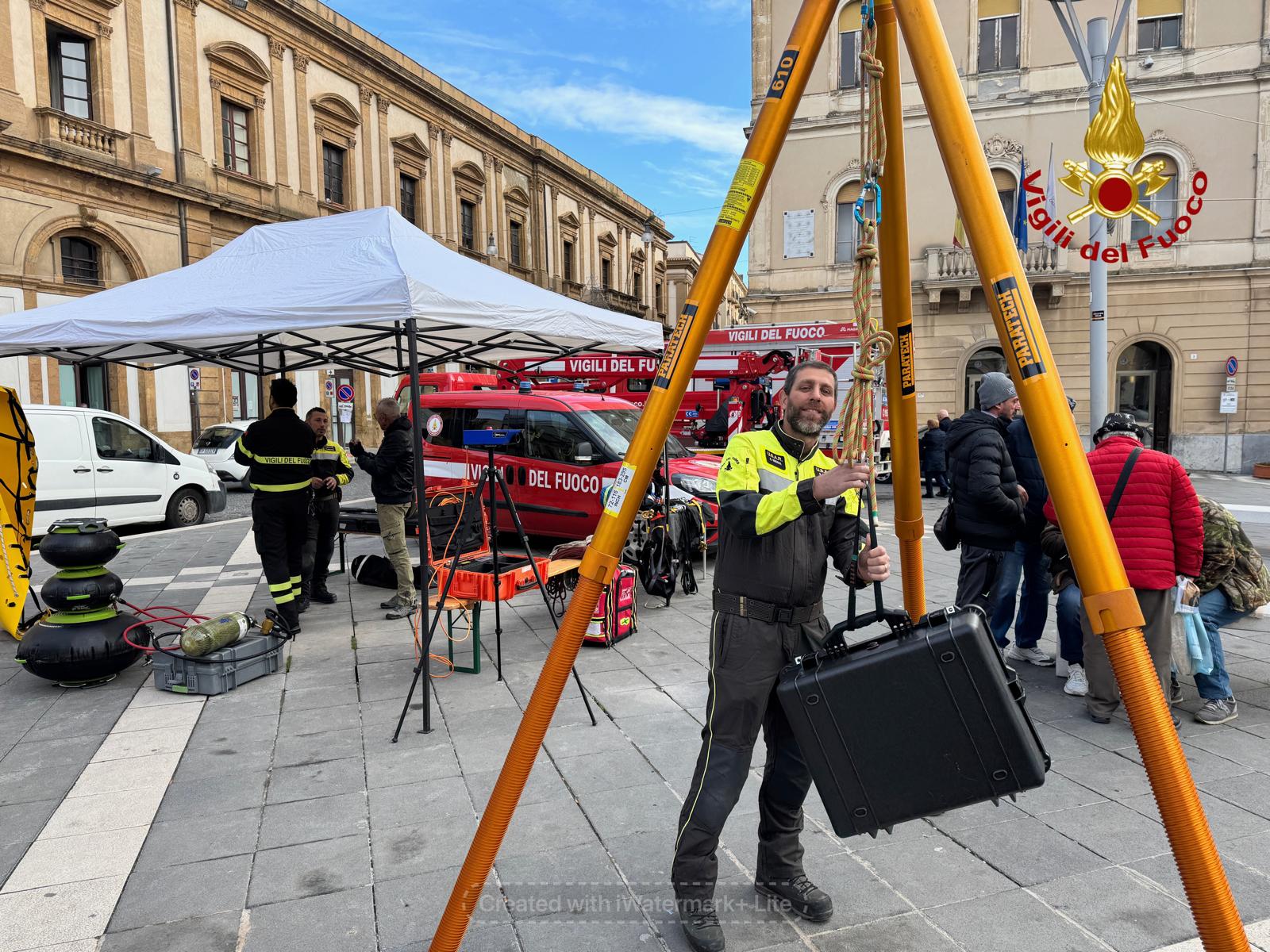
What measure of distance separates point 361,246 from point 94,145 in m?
20.7

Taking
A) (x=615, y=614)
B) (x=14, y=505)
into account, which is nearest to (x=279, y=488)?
(x=14, y=505)

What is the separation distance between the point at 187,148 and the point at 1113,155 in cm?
2406

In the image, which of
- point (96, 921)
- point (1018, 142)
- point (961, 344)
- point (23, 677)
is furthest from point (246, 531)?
point (1018, 142)

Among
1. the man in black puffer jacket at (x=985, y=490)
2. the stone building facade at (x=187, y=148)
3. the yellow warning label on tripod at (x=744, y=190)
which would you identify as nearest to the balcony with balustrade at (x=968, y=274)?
the man in black puffer jacket at (x=985, y=490)

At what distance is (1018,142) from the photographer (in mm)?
22312

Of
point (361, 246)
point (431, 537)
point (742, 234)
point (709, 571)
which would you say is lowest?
point (709, 571)

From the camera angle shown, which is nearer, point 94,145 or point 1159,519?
point 1159,519

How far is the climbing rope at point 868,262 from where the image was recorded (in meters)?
2.02

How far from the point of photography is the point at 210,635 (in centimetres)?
510

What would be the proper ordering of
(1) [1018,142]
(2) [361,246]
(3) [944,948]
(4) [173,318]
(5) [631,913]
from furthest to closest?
1. (1) [1018,142]
2. (2) [361,246]
3. (4) [173,318]
4. (5) [631,913]
5. (3) [944,948]

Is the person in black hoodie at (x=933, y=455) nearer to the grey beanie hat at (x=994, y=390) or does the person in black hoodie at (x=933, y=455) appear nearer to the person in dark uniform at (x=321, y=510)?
the grey beanie hat at (x=994, y=390)

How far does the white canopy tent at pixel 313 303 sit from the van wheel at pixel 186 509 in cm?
555

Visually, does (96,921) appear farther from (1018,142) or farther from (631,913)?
(1018,142)

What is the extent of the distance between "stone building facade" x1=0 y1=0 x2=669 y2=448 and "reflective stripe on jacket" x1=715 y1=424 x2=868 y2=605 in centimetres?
2152
